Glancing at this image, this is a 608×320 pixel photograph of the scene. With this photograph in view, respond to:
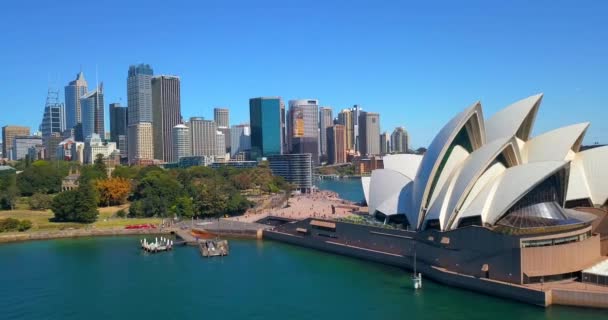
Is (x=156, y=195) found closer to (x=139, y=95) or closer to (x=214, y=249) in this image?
(x=214, y=249)

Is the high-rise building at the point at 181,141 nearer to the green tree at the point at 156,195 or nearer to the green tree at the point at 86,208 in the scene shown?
the green tree at the point at 156,195

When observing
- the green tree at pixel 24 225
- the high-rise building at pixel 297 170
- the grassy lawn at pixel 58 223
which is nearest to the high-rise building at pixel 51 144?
the high-rise building at pixel 297 170

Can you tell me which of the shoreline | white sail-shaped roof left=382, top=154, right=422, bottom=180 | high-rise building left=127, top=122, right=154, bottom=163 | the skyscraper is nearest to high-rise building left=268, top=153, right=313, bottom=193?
the shoreline

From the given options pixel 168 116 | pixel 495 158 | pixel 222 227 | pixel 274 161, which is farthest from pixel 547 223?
pixel 168 116

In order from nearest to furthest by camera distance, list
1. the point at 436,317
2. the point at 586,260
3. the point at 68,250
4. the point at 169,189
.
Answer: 1. the point at 436,317
2. the point at 586,260
3. the point at 68,250
4. the point at 169,189

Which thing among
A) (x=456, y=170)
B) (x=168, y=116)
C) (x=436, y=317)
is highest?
(x=168, y=116)

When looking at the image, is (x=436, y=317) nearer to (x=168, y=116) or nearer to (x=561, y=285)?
(x=561, y=285)
